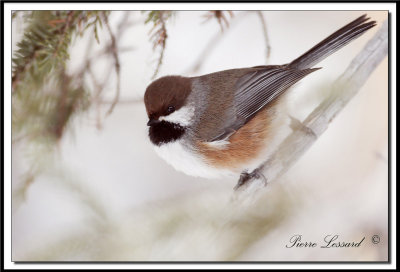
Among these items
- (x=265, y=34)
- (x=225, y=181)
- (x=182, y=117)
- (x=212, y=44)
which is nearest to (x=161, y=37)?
(x=212, y=44)

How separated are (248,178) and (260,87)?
17.9 inches

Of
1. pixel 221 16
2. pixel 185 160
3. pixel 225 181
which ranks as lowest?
pixel 225 181

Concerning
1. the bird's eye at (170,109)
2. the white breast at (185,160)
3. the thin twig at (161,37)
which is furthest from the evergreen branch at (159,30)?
the white breast at (185,160)

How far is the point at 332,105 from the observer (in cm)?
185

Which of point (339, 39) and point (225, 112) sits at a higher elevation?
point (339, 39)

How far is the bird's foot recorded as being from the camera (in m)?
1.87

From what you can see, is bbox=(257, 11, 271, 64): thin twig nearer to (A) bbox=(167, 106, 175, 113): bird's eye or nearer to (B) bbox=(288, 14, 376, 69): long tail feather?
(B) bbox=(288, 14, 376, 69): long tail feather

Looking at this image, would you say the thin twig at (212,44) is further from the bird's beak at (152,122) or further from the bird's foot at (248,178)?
the bird's foot at (248,178)

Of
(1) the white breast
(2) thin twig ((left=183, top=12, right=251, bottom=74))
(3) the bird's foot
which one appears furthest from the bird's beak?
(3) the bird's foot

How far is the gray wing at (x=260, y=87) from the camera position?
1.91 metres

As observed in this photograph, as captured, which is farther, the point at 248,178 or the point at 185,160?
the point at 248,178

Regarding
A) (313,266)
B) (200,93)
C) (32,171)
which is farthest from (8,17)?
(313,266)

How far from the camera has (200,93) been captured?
1899 mm

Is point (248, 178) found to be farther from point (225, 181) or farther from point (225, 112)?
point (225, 112)
